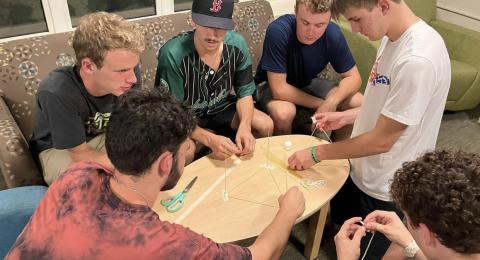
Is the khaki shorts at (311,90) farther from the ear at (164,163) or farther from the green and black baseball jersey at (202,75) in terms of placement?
the ear at (164,163)

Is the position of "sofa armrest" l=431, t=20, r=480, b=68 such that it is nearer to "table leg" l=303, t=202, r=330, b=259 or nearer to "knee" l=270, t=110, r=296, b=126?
"knee" l=270, t=110, r=296, b=126

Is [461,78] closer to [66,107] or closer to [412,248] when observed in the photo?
[412,248]

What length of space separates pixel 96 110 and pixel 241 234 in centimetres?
83

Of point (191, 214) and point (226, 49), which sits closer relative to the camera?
point (191, 214)

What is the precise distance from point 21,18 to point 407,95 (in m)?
2.76

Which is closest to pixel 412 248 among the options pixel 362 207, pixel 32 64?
pixel 362 207

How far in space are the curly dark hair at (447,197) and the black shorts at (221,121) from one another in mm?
1332

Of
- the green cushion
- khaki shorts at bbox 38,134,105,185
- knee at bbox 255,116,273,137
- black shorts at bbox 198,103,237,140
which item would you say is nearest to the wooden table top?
knee at bbox 255,116,273,137

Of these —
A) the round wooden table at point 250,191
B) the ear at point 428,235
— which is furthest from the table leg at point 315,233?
the ear at point 428,235

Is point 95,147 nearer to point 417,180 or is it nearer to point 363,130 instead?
point 363,130

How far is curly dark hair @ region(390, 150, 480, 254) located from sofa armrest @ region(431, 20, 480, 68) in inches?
94.8

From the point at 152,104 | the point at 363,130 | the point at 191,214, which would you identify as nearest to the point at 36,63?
the point at 191,214

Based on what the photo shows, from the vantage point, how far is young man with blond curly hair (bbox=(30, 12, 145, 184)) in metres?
1.52

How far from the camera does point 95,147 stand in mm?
1762
